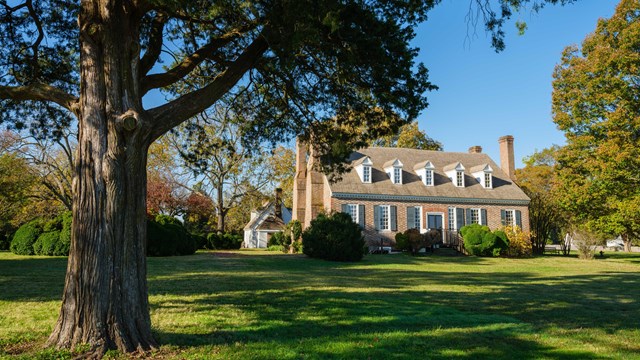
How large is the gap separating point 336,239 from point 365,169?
43.0 ft

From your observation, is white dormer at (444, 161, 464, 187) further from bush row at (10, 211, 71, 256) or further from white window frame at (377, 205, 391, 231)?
bush row at (10, 211, 71, 256)

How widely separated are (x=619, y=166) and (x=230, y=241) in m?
26.6

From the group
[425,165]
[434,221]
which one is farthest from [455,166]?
[434,221]

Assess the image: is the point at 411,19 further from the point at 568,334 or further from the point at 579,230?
the point at 579,230

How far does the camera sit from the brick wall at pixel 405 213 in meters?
31.5

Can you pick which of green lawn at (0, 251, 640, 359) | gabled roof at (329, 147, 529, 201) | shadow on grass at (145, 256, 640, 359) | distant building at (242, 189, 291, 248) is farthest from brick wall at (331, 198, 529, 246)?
green lawn at (0, 251, 640, 359)

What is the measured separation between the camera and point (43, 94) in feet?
20.5

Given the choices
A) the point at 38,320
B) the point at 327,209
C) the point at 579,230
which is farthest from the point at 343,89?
the point at 579,230

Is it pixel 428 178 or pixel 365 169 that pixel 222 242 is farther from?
pixel 428 178

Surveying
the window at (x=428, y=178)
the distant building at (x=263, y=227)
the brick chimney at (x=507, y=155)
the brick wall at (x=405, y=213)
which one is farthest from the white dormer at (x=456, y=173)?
the distant building at (x=263, y=227)

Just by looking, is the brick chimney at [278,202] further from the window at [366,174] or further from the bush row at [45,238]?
the bush row at [45,238]

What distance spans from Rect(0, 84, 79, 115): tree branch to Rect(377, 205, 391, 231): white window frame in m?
27.3

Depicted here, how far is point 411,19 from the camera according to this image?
25.5 ft

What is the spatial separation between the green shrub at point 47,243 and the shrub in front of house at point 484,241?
75.9ft
